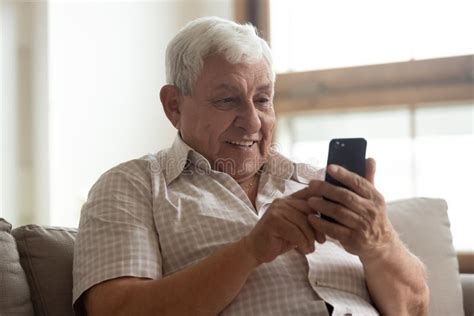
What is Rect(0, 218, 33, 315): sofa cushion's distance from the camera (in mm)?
1181

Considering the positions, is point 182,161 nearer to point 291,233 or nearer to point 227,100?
point 227,100

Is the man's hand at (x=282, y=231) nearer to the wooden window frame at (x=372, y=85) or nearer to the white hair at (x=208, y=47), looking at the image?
the white hair at (x=208, y=47)

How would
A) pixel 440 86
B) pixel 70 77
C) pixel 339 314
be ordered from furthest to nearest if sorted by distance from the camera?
1. pixel 70 77
2. pixel 440 86
3. pixel 339 314

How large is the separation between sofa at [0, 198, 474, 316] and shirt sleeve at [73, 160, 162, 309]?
83 mm

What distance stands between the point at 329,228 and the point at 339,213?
30mm

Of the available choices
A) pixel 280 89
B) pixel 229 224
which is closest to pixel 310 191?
pixel 229 224

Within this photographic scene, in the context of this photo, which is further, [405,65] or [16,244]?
[405,65]

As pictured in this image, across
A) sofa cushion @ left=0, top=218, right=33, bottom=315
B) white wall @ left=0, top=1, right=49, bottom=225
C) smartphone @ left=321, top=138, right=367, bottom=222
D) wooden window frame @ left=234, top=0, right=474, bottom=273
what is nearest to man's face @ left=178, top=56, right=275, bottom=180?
smartphone @ left=321, top=138, right=367, bottom=222

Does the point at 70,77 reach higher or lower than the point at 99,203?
higher

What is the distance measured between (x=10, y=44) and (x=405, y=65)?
1.44 m

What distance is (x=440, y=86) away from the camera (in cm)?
218

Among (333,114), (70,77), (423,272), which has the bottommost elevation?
(423,272)

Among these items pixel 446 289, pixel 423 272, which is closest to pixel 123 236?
pixel 423 272

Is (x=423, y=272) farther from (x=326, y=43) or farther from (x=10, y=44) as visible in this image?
(x=10, y=44)
